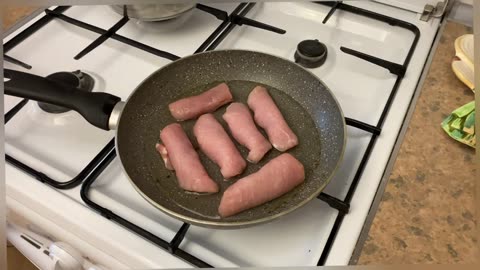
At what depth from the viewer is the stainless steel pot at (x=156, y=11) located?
0.77 metres

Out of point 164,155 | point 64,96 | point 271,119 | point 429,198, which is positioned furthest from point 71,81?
point 429,198

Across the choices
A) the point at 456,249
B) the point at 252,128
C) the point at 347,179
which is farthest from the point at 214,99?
the point at 456,249

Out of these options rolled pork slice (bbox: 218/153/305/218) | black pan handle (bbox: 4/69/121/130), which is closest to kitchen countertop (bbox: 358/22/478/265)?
rolled pork slice (bbox: 218/153/305/218)

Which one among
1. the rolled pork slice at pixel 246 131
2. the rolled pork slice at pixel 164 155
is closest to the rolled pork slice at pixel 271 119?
the rolled pork slice at pixel 246 131

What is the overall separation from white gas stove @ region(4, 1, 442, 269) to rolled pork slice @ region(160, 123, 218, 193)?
5 cm

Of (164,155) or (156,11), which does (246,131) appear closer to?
(164,155)

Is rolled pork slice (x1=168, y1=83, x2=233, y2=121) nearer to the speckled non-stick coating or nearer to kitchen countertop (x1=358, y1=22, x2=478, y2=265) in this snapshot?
the speckled non-stick coating

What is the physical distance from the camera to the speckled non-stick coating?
0.57 m

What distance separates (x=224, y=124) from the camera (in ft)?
2.20

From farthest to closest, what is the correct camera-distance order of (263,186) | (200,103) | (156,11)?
(156,11) < (200,103) < (263,186)

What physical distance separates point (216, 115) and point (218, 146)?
3.3 inches

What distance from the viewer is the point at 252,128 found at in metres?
0.64

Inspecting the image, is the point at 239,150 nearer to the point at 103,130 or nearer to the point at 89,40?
the point at 103,130

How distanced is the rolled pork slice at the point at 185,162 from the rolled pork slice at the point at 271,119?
0.35 feet
